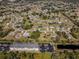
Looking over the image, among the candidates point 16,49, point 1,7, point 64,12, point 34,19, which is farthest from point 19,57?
point 1,7

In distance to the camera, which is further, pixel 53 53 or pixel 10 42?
pixel 10 42

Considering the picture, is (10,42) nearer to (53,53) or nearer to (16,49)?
(16,49)

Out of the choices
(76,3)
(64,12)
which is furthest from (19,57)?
(76,3)

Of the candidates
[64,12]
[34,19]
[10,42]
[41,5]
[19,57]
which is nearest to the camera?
[19,57]

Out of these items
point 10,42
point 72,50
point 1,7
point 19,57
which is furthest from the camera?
point 1,7

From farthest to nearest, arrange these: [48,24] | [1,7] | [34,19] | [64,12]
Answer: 1. [1,7]
2. [64,12]
3. [34,19]
4. [48,24]

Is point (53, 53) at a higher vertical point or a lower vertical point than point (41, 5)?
higher

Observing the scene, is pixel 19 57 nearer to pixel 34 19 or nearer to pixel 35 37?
pixel 35 37

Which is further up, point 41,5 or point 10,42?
point 10,42

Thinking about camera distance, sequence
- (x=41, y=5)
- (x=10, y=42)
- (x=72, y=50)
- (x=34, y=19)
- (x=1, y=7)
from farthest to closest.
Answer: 1. (x=41, y=5)
2. (x=1, y=7)
3. (x=34, y=19)
4. (x=10, y=42)
5. (x=72, y=50)

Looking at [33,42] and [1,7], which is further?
[1,7]
